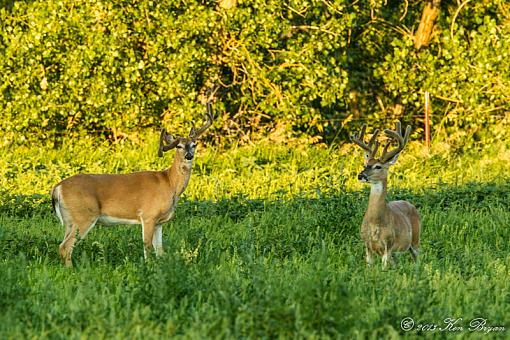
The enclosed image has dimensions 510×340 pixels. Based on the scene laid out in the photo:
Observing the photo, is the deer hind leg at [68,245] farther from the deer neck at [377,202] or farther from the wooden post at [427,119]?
the wooden post at [427,119]

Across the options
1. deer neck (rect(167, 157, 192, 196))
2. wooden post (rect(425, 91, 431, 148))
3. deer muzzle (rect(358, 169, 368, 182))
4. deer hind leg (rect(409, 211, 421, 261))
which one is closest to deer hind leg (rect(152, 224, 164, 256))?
deer neck (rect(167, 157, 192, 196))

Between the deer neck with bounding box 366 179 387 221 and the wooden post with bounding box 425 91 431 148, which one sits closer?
the deer neck with bounding box 366 179 387 221

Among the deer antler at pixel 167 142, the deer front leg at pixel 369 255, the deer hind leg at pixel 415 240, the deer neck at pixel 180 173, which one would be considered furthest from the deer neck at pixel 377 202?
the deer antler at pixel 167 142

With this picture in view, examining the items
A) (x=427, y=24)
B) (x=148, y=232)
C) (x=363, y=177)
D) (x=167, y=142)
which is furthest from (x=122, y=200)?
(x=427, y=24)

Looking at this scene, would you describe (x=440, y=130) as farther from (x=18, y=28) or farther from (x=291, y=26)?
(x=18, y=28)

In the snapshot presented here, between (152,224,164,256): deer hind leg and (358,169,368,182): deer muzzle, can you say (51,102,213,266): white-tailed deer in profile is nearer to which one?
(152,224,164,256): deer hind leg

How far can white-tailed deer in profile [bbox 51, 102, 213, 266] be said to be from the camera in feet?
30.4

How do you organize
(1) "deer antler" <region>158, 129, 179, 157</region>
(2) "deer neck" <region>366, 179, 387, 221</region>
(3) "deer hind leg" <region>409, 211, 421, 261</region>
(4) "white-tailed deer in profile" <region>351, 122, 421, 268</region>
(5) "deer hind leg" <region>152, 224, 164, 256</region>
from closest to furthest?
(4) "white-tailed deer in profile" <region>351, 122, 421, 268</region> < (2) "deer neck" <region>366, 179, 387, 221</region> < (3) "deer hind leg" <region>409, 211, 421, 261</region> < (5) "deer hind leg" <region>152, 224, 164, 256</region> < (1) "deer antler" <region>158, 129, 179, 157</region>

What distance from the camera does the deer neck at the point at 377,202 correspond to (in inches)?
341

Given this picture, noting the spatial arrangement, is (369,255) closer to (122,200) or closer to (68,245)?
(122,200)

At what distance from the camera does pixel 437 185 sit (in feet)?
42.6

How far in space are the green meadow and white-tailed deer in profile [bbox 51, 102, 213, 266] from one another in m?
0.19

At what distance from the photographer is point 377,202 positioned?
8758 millimetres
